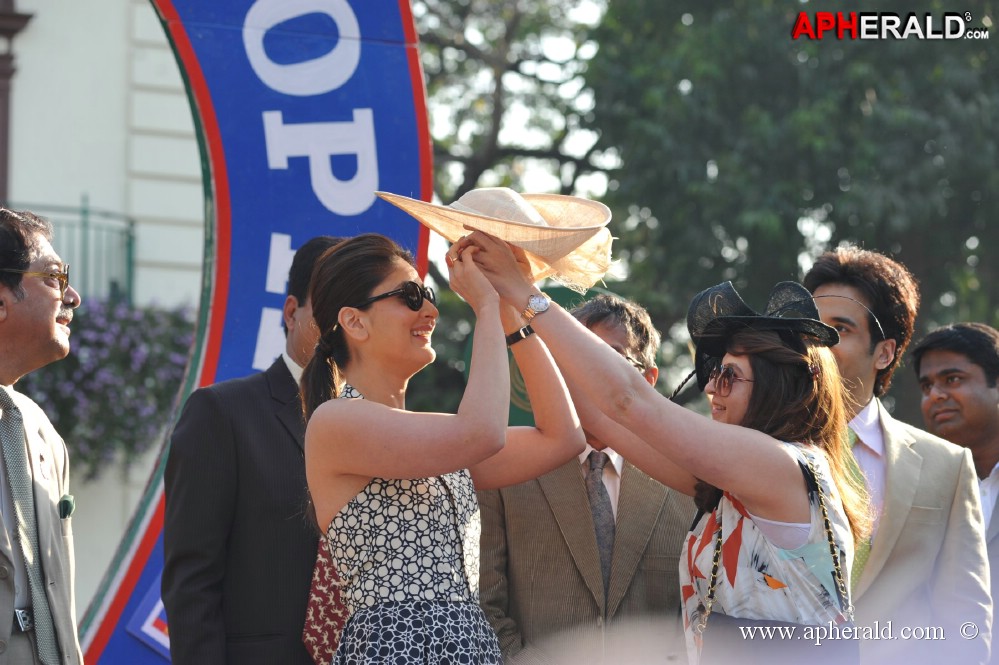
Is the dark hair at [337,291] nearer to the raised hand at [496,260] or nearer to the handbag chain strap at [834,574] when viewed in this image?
the raised hand at [496,260]

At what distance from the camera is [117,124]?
11594mm

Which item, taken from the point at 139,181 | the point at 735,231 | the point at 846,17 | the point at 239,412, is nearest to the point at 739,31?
the point at 846,17

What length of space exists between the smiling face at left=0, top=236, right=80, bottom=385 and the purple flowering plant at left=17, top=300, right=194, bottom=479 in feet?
23.7

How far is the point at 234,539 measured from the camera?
3898mm

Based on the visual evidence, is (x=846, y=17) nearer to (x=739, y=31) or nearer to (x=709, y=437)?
(x=739, y=31)

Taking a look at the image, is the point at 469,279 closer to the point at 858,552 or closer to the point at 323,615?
the point at 323,615

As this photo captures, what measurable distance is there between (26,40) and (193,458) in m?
8.62

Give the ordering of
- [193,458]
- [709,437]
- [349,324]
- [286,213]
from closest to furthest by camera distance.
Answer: [709,437]
[349,324]
[193,458]
[286,213]

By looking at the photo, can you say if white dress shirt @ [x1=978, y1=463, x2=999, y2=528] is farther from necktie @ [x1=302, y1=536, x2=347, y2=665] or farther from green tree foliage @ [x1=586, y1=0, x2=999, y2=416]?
green tree foliage @ [x1=586, y1=0, x2=999, y2=416]

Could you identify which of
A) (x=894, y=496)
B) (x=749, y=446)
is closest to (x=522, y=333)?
(x=749, y=446)

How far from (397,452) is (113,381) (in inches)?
334

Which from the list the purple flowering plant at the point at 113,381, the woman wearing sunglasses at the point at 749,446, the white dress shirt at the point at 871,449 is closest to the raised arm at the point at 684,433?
the woman wearing sunglasses at the point at 749,446

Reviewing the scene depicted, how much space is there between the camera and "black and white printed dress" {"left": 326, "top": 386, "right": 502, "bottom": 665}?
3.16 m

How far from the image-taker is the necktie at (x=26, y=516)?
3590mm
